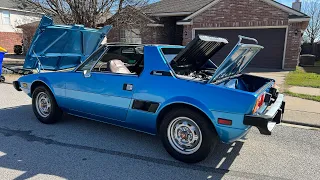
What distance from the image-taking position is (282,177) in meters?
3.23

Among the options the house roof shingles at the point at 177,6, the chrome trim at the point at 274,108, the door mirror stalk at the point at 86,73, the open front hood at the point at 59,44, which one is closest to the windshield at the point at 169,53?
the door mirror stalk at the point at 86,73

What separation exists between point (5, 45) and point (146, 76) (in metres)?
29.2

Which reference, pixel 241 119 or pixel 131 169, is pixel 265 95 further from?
pixel 131 169

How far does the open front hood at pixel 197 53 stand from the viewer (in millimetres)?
3688

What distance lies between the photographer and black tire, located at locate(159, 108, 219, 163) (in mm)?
3354

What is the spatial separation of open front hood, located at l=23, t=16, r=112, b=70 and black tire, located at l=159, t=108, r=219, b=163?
3.40 metres

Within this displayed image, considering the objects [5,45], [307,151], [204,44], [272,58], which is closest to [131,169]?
[204,44]

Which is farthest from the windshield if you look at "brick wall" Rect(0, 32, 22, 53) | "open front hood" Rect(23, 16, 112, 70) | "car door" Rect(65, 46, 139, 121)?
"brick wall" Rect(0, 32, 22, 53)

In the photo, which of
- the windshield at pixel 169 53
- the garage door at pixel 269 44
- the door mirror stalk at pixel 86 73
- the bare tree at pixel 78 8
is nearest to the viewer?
the windshield at pixel 169 53

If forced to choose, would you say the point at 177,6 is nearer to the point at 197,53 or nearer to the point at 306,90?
the point at 306,90

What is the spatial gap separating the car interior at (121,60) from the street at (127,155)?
3.57 feet

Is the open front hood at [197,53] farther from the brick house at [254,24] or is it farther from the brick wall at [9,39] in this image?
the brick wall at [9,39]

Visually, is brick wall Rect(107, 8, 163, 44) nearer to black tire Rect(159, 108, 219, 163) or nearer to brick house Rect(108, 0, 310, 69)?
brick house Rect(108, 0, 310, 69)

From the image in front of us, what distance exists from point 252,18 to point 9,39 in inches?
A: 991
